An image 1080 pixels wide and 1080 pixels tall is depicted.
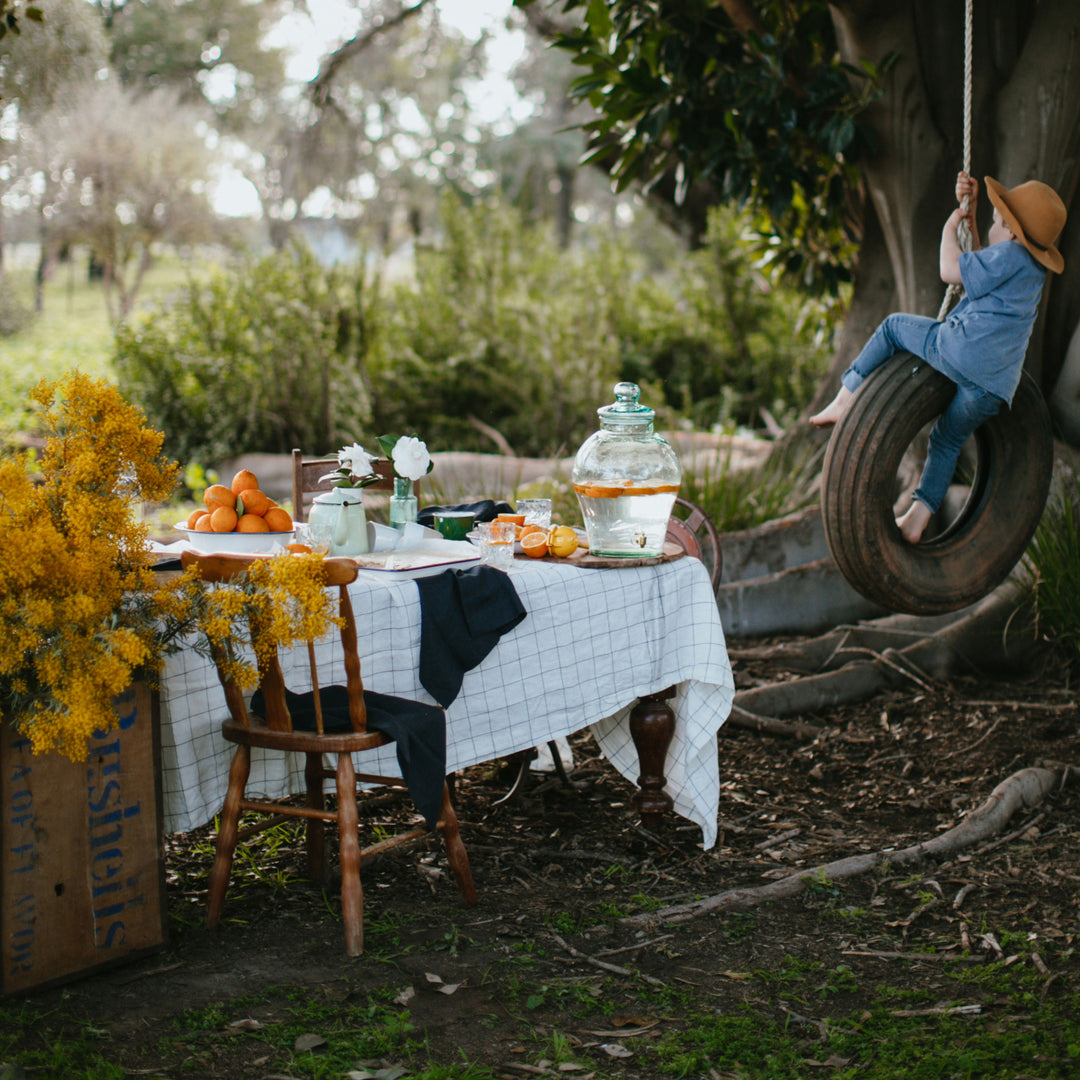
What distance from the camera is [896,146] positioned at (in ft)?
16.6

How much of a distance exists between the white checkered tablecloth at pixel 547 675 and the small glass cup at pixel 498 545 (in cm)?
5

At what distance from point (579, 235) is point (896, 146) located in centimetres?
2499

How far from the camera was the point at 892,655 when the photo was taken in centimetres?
498

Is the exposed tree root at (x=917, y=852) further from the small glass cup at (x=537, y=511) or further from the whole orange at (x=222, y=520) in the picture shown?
the whole orange at (x=222, y=520)

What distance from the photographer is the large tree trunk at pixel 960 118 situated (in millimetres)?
4734

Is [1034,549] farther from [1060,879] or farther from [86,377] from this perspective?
[86,377]

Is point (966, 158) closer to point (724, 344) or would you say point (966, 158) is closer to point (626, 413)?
point (626, 413)

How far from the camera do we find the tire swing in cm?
333

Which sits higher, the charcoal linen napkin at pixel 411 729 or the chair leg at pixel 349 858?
the charcoal linen napkin at pixel 411 729

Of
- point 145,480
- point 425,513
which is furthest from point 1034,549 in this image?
point 145,480

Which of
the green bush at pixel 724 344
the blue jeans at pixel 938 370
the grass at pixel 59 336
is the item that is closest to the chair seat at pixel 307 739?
the blue jeans at pixel 938 370

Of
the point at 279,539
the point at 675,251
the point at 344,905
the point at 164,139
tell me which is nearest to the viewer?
the point at 344,905

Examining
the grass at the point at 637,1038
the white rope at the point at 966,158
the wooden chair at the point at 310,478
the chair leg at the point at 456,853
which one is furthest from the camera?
the wooden chair at the point at 310,478

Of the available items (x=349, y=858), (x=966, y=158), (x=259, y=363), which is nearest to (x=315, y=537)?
(x=349, y=858)
